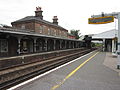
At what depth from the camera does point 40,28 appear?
28.1m

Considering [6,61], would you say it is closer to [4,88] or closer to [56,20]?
[4,88]

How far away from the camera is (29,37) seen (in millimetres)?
18922

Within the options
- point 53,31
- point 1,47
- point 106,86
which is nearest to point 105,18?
point 106,86

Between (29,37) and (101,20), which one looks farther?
(29,37)

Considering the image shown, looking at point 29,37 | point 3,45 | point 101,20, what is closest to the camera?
point 101,20

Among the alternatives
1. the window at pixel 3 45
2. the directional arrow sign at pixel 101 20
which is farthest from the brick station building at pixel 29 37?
the directional arrow sign at pixel 101 20

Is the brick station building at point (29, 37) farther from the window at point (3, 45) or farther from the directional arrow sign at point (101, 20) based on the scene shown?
the directional arrow sign at point (101, 20)

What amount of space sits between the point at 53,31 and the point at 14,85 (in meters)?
29.1

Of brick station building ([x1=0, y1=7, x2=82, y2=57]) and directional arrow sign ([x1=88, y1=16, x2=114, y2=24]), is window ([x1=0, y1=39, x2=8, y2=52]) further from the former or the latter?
directional arrow sign ([x1=88, y1=16, x2=114, y2=24])

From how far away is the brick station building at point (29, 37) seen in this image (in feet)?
49.7

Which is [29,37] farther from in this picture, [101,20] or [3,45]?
[101,20]

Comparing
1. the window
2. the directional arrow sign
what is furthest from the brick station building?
the directional arrow sign

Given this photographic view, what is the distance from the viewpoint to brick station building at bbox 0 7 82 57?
1514 centimetres

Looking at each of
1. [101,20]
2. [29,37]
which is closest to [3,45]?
[29,37]
